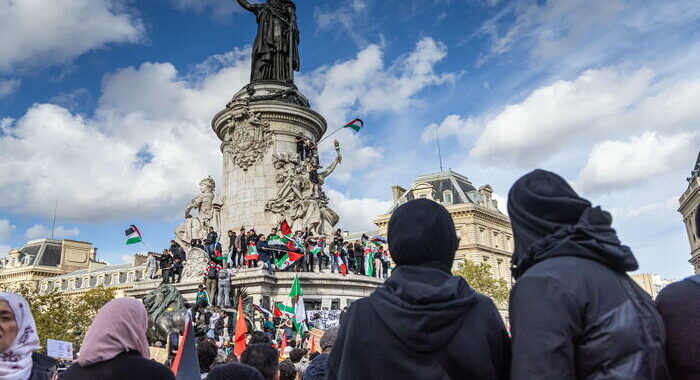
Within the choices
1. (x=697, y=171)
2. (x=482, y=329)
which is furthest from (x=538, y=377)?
(x=697, y=171)

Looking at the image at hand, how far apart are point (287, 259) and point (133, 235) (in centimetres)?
759

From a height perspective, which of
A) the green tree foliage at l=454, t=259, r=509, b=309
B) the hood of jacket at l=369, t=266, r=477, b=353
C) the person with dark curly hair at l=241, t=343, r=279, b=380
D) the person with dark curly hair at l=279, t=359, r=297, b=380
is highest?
the green tree foliage at l=454, t=259, r=509, b=309

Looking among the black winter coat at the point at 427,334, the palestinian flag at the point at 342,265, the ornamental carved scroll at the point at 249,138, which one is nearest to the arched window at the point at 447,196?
the ornamental carved scroll at the point at 249,138

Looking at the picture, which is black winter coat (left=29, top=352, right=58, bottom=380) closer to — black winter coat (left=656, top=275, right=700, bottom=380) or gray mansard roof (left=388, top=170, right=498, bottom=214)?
black winter coat (left=656, top=275, right=700, bottom=380)

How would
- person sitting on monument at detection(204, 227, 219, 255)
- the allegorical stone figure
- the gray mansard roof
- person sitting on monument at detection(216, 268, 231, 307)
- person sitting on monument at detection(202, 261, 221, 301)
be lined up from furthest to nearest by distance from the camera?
the gray mansard roof, the allegorical stone figure, person sitting on monument at detection(204, 227, 219, 255), person sitting on monument at detection(202, 261, 221, 301), person sitting on monument at detection(216, 268, 231, 307)

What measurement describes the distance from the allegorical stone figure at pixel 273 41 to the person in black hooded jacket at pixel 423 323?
21.9 m

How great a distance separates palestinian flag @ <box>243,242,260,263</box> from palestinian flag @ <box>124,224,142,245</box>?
6.12m

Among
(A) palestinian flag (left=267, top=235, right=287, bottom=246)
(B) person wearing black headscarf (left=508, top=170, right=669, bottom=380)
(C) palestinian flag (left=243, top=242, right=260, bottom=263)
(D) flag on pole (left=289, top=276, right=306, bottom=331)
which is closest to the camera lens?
(B) person wearing black headscarf (left=508, top=170, right=669, bottom=380)

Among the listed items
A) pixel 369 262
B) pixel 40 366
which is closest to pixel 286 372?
pixel 40 366

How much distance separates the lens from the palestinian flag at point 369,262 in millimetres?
21344

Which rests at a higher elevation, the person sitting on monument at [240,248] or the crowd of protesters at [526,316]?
the person sitting on monument at [240,248]

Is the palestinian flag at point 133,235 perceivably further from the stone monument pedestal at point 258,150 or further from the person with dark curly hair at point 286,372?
the person with dark curly hair at point 286,372

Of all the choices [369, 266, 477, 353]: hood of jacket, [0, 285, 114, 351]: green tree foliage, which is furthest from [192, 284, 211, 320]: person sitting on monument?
[0, 285, 114, 351]: green tree foliage

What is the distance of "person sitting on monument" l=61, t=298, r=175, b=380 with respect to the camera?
Answer: 10.6 ft
